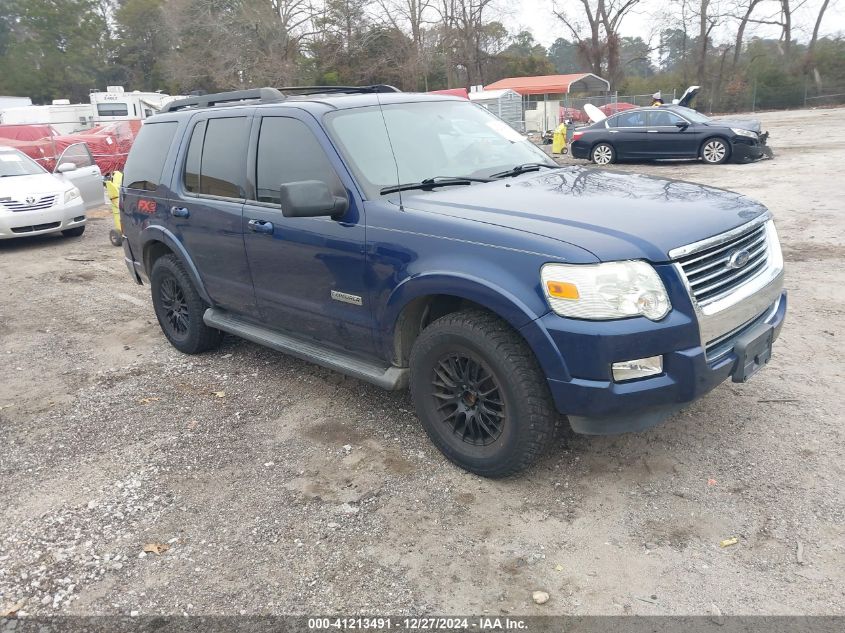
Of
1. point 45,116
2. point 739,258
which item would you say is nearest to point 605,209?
point 739,258

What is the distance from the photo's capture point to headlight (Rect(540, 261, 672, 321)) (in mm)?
3010

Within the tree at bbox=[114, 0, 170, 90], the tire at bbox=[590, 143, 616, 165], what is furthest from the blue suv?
the tree at bbox=[114, 0, 170, 90]

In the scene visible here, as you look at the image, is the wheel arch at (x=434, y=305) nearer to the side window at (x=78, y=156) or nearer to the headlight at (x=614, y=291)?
the headlight at (x=614, y=291)

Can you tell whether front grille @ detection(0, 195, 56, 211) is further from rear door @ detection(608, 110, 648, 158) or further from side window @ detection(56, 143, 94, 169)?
rear door @ detection(608, 110, 648, 158)

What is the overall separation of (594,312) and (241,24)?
42978 mm

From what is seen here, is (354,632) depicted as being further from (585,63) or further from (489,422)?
(585,63)

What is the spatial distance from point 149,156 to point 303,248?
2.37 metres

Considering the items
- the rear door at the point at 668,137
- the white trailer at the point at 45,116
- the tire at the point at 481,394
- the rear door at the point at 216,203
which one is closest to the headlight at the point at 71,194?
the rear door at the point at 216,203

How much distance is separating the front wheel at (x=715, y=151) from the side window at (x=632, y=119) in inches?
66.9

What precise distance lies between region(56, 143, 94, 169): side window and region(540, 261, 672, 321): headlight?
1303 cm

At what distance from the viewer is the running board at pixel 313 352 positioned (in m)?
3.93

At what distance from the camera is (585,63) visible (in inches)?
2076

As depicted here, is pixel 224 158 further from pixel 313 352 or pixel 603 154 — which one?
pixel 603 154

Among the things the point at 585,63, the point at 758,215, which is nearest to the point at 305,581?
the point at 758,215
